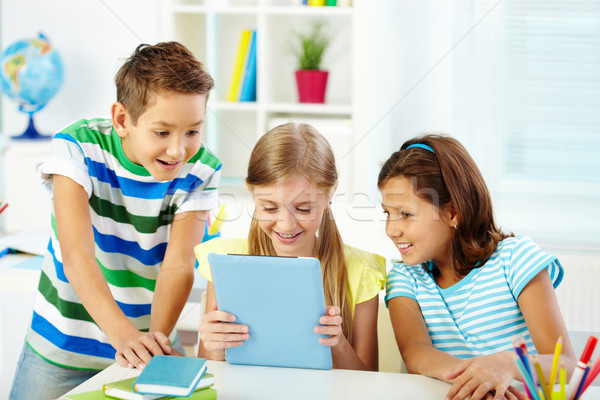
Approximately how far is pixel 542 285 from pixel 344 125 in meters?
1.51

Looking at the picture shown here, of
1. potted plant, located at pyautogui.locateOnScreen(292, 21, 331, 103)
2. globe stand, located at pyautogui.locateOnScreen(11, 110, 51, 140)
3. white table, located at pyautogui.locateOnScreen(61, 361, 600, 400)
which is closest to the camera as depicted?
white table, located at pyautogui.locateOnScreen(61, 361, 600, 400)

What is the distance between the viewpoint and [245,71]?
8.45 feet

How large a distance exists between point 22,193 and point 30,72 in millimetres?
Result: 511

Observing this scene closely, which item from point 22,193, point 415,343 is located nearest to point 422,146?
point 415,343

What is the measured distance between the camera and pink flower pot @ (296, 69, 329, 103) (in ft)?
8.32

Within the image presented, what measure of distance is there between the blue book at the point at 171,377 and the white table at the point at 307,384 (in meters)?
0.06

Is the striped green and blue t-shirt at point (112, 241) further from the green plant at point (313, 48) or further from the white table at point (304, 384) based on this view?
the green plant at point (313, 48)

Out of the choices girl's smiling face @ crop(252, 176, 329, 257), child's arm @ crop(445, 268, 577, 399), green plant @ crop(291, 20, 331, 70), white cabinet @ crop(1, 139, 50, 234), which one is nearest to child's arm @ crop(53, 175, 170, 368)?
girl's smiling face @ crop(252, 176, 329, 257)

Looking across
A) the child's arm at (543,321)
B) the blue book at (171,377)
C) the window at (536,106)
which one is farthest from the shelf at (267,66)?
the blue book at (171,377)

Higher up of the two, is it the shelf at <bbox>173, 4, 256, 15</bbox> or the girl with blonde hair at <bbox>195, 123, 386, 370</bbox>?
the shelf at <bbox>173, 4, 256, 15</bbox>

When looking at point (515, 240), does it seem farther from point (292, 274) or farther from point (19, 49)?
point (19, 49)

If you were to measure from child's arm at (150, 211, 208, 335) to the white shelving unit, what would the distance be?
4.32 ft

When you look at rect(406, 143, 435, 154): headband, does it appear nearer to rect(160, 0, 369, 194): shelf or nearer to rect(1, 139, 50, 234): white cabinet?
Answer: rect(160, 0, 369, 194): shelf

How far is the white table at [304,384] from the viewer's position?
87 centimetres
